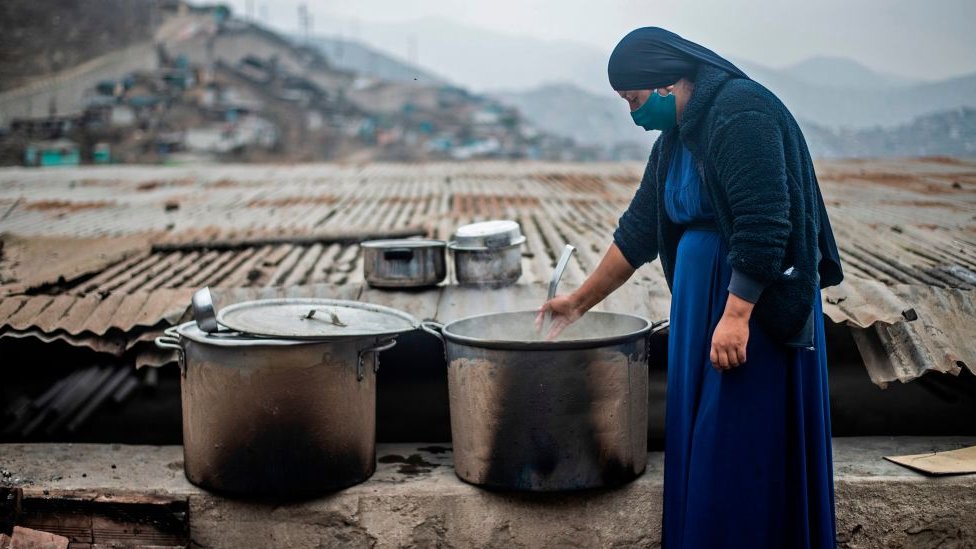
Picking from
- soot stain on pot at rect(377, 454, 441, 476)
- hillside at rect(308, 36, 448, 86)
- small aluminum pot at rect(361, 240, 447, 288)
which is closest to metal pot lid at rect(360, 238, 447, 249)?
small aluminum pot at rect(361, 240, 447, 288)

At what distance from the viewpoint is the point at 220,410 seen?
12.3 ft

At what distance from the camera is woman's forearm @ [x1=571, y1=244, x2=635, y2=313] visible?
3490 millimetres

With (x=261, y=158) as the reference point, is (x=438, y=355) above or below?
below

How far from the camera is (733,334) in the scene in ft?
8.86

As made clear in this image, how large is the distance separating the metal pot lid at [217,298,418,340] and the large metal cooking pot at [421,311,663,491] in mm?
335

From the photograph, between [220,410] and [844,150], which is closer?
[220,410]

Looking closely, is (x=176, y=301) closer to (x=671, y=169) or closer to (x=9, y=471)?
Answer: (x=9, y=471)

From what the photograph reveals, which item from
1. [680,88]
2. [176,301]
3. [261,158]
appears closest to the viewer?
[680,88]

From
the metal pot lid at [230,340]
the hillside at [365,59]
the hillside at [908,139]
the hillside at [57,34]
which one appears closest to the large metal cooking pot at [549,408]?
the metal pot lid at [230,340]

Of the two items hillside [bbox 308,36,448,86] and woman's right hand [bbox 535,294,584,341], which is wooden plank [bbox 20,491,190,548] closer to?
woman's right hand [bbox 535,294,584,341]

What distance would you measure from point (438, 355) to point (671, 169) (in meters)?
2.39

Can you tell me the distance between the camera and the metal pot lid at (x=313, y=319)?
12.2ft

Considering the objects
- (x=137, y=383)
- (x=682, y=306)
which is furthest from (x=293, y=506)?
(x=137, y=383)

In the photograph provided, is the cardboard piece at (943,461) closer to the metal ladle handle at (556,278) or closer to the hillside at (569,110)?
the metal ladle handle at (556,278)
